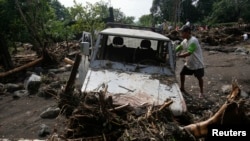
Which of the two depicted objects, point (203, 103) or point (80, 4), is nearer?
point (203, 103)

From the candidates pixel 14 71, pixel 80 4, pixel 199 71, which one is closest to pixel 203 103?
pixel 199 71

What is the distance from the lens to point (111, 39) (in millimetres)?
6094

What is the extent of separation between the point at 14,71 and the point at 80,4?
22.0 feet

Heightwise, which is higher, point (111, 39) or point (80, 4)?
point (80, 4)

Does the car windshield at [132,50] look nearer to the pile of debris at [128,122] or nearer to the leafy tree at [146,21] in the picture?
the pile of debris at [128,122]

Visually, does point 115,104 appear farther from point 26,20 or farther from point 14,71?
point 26,20

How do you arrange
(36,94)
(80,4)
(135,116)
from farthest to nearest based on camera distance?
(80,4), (36,94), (135,116)

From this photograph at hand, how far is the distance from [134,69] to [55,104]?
2.55 m

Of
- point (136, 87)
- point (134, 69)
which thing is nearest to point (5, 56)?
point (134, 69)

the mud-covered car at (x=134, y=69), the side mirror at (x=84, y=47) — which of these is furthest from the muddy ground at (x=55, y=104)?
the side mirror at (x=84, y=47)

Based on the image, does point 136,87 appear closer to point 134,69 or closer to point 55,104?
point 134,69

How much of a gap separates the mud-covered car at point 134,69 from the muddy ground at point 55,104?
66 centimetres

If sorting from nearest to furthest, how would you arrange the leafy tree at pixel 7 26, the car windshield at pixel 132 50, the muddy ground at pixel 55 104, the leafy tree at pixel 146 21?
the muddy ground at pixel 55 104, the car windshield at pixel 132 50, the leafy tree at pixel 7 26, the leafy tree at pixel 146 21

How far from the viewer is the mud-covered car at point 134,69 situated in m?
4.34
